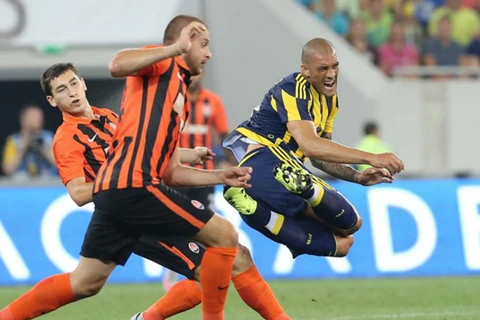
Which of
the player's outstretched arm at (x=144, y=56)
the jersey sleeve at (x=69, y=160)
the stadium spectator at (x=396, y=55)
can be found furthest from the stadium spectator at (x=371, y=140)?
the player's outstretched arm at (x=144, y=56)

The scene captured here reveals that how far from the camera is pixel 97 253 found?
21.1 feet

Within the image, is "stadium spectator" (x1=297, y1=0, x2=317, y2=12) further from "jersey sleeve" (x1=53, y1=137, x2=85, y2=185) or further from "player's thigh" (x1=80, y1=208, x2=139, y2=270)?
"player's thigh" (x1=80, y1=208, x2=139, y2=270)

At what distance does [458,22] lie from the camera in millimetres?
17016

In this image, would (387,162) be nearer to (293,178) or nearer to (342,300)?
(293,178)

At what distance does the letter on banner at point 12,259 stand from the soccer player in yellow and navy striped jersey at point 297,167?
4757mm

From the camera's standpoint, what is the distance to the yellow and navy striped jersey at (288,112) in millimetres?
7270

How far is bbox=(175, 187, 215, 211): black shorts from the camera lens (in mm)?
9969

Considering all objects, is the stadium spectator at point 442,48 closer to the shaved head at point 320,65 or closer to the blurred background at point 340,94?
the blurred background at point 340,94

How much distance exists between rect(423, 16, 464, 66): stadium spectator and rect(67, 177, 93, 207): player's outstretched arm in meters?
10.4

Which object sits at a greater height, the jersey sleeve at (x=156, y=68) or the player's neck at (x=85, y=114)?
the jersey sleeve at (x=156, y=68)

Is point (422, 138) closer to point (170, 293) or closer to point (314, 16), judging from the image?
point (314, 16)

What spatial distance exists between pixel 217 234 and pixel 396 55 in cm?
1066

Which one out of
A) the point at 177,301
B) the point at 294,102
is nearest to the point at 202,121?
the point at 294,102

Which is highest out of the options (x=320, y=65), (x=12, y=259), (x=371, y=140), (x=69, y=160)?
(x=320, y=65)
